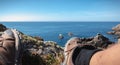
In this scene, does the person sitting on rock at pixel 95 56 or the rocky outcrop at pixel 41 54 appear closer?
the person sitting on rock at pixel 95 56

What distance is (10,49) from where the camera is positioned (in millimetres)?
5039

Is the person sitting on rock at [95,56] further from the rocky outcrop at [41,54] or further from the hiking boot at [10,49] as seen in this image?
the rocky outcrop at [41,54]

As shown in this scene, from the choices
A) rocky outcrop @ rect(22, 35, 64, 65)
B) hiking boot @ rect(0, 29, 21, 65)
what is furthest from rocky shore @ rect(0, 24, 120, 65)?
hiking boot @ rect(0, 29, 21, 65)

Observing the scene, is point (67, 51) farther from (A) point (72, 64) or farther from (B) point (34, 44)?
(B) point (34, 44)

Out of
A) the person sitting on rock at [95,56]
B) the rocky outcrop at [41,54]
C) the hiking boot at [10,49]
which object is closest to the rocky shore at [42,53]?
the rocky outcrop at [41,54]

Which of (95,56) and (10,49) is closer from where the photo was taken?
(95,56)

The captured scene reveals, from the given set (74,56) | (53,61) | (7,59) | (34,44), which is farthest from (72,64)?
(34,44)

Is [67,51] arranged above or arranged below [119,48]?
below

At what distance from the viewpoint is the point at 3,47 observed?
510cm

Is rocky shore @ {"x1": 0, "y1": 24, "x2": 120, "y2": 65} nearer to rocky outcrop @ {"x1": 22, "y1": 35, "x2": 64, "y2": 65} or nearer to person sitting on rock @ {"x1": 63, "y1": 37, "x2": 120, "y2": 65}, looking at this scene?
rocky outcrop @ {"x1": 22, "y1": 35, "x2": 64, "y2": 65}

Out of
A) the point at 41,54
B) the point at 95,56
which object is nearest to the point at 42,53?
the point at 41,54

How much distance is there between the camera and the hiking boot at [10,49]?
4.66m

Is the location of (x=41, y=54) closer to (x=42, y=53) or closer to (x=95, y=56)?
(x=42, y=53)

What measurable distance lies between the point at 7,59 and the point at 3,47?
484 mm
